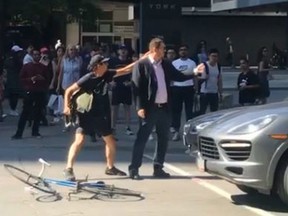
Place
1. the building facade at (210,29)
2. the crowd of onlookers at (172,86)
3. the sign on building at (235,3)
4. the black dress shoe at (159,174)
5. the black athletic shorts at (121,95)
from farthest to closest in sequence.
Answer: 1. the building facade at (210,29)
2. the sign on building at (235,3)
3. the black athletic shorts at (121,95)
4. the crowd of onlookers at (172,86)
5. the black dress shoe at (159,174)

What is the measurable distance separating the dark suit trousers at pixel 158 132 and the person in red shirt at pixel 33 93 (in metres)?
4.93

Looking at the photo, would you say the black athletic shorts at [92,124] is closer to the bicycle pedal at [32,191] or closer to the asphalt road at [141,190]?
the asphalt road at [141,190]

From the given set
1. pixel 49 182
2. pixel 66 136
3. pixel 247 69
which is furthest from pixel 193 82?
pixel 49 182

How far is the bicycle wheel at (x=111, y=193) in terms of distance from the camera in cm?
926

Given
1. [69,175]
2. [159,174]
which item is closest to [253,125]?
[159,174]

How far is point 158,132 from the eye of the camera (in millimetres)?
10922

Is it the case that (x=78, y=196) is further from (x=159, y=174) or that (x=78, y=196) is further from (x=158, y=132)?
(x=158, y=132)

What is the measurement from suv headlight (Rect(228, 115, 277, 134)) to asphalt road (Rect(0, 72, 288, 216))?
35.4 inches

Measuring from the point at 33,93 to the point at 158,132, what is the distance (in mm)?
5142

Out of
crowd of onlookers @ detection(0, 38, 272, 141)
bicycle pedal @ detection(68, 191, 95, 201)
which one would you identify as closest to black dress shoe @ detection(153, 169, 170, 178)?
bicycle pedal @ detection(68, 191, 95, 201)

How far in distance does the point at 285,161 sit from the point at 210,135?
94cm

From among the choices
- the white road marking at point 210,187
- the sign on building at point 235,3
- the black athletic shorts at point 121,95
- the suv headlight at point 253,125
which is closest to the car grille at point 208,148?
the suv headlight at point 253,125

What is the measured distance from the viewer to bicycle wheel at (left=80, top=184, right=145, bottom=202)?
9.26 meters

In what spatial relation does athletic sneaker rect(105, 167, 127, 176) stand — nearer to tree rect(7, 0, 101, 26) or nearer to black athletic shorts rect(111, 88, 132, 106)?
black athletic shorts rect(111, 88, 132, 106)
